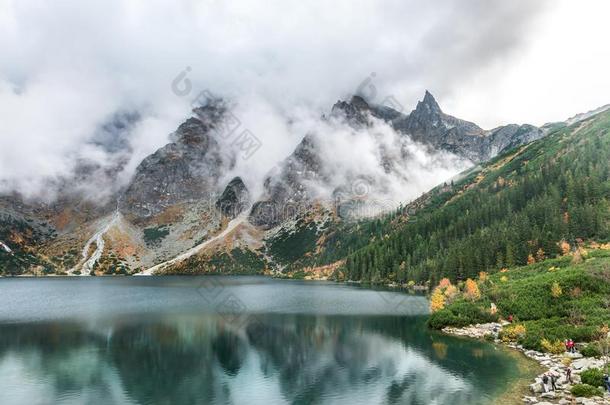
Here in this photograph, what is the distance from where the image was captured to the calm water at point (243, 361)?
40281mm

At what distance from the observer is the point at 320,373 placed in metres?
47.7

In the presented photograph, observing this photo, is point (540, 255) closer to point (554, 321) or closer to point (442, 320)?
point (442, 320)

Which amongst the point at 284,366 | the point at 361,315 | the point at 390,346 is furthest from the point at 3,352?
the point at 361,315

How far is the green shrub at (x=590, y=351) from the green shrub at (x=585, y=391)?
11701 millimetres

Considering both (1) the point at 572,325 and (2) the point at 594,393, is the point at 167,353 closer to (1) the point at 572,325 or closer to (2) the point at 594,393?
(2) the point at 594,393

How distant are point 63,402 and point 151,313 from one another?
208ft

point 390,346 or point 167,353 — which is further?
point 390,346

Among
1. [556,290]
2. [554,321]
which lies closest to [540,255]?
[556,290]

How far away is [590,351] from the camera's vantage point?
149 feet

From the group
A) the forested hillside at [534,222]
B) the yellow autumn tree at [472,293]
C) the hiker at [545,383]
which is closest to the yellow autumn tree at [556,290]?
the yellow autumn tree at [472,293]

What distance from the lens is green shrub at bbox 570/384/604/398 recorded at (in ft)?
111

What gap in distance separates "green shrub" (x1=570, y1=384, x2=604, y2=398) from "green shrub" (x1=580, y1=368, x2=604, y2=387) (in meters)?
1.42

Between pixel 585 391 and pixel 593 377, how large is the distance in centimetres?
317

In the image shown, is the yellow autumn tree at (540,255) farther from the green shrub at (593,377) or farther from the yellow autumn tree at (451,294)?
the green shrub at (593,377)
